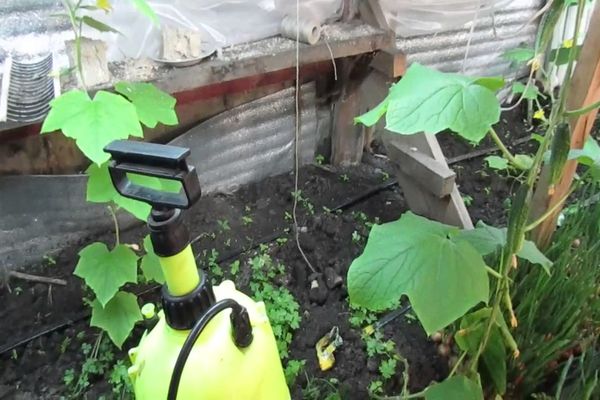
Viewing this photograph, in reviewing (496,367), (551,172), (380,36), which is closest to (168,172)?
(551,172)

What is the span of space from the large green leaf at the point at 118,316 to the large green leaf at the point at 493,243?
567mm

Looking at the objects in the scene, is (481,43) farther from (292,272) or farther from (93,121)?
(93,121)

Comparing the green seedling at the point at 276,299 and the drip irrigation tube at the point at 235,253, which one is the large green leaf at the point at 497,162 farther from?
the green seedling at the point at 276,299

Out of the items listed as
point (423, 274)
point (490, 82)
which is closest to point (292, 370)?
point (423, 274)

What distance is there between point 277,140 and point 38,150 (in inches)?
23.0

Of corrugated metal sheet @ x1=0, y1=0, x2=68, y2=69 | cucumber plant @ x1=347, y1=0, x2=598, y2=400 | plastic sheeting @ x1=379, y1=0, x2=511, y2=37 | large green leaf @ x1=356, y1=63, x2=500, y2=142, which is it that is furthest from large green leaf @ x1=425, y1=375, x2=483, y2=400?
plastic sheeting @ x1=379, y1=0, x2=511, y2=37

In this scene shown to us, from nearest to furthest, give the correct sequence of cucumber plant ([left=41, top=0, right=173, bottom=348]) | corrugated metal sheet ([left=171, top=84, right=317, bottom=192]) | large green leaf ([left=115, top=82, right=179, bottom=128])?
1. cucumber plant ([left=41, top=0, right=173, bottom=348])
2. large green leaf ([left=115, top=82, right=179, bottom=128])
3. corrugated metal sheet ([left=171, top=84, right=317, bottom=192])

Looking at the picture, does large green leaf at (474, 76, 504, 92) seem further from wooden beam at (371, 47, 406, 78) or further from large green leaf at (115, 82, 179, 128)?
wooden beam at (371, 47, 406, 78)

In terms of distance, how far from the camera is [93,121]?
0.80 metres

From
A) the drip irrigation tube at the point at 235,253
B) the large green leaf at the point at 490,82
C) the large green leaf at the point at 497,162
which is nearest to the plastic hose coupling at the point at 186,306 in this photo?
the large green leaf at the point at 490,82

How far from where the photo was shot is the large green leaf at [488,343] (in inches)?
34.0

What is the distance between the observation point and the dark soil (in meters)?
1.01

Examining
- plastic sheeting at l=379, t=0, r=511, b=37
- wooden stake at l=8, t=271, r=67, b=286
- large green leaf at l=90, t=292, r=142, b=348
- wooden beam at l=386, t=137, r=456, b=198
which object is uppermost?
plastic sheeting at l=379, t=0, r=511, b=37

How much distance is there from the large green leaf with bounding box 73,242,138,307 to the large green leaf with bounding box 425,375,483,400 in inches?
20.2
